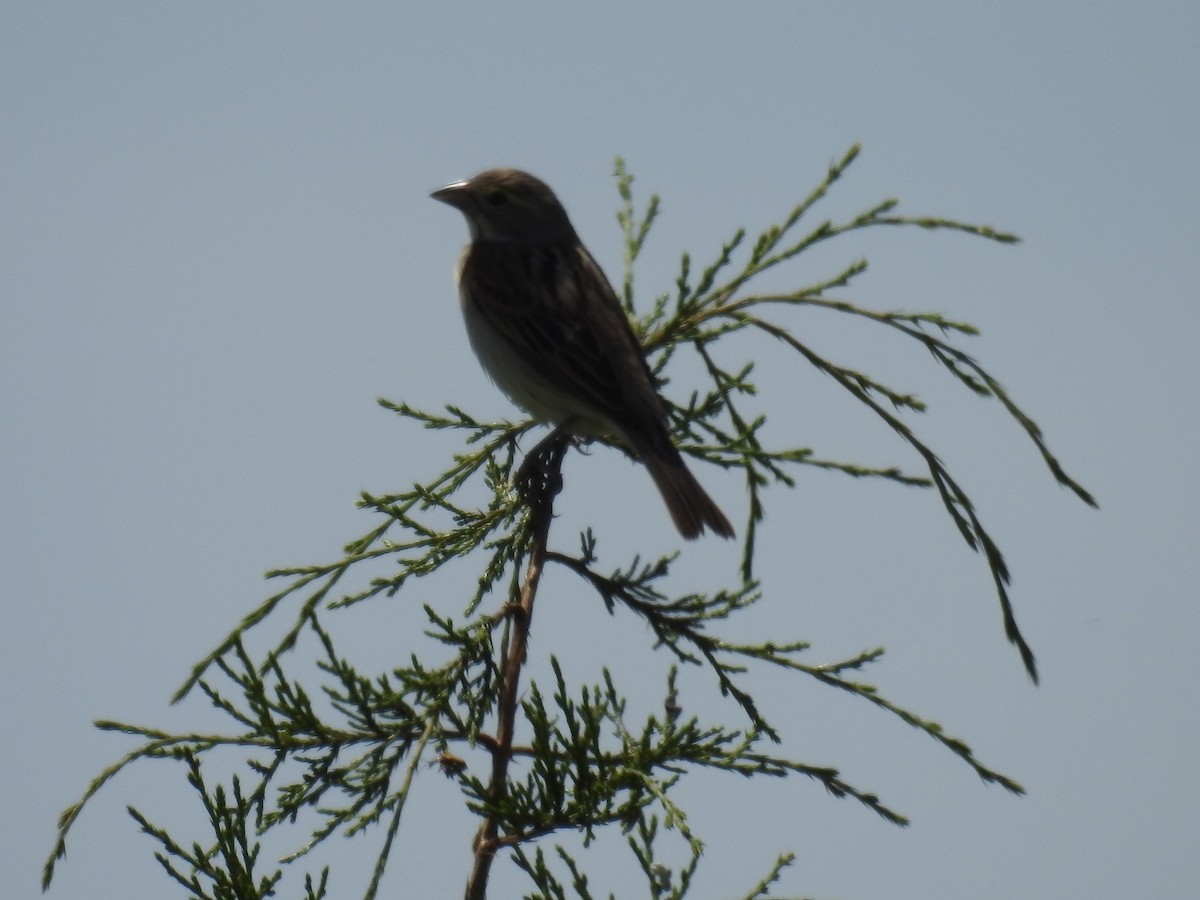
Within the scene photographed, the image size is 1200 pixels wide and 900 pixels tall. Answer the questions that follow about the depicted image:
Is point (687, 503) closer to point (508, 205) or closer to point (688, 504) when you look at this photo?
point (688, 504)

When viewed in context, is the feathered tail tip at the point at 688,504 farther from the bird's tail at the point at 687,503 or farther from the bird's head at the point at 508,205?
the bird's head at the point at 508,205

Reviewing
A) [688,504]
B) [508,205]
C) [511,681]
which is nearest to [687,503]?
[688,504]

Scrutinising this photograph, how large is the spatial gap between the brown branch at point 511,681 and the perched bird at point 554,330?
2.39 feet

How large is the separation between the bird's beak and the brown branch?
2.65m

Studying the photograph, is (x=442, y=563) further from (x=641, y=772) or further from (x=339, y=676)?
(x=641, y=772)

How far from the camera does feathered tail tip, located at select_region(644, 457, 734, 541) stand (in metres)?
4.67

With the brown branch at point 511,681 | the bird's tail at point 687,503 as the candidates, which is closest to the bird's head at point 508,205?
the bird's tail at point 687,503

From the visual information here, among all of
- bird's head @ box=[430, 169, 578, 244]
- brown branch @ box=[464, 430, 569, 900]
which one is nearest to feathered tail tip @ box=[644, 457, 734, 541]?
brown branch @ box=[464, 430, 569, 900]

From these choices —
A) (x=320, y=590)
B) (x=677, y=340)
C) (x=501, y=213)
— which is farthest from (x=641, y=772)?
(x=501, y=213)

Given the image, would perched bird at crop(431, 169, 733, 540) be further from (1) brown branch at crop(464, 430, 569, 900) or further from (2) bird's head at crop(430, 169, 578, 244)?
(1) brown branch at crop(464, 430, 569, 900)

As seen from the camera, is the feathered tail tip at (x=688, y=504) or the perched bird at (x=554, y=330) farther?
the perched bird at (x=554, y=330)

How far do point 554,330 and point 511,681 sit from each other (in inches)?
104

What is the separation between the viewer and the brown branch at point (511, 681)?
3.10 metres

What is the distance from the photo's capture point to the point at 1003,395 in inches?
152
